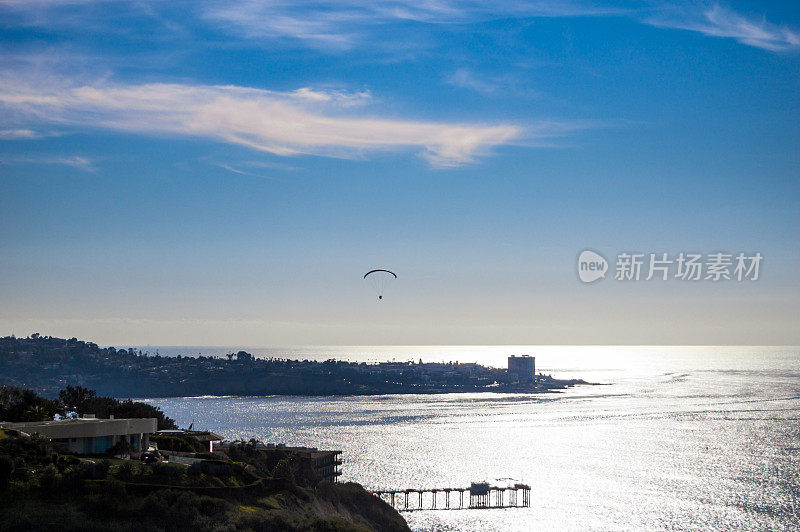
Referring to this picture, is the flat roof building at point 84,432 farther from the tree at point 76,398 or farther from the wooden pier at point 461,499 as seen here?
the tree at point 76,398

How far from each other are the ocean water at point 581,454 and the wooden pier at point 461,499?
5.71 feet

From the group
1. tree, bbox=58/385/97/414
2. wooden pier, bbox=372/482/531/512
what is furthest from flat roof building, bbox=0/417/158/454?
tree, bbox=58/385/97/414

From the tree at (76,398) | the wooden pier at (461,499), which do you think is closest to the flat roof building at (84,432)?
the wooden pier at (461,499)

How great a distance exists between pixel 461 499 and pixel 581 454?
40.4 m

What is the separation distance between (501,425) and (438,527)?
83.3 metres

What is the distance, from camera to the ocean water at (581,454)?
6700 centimetres

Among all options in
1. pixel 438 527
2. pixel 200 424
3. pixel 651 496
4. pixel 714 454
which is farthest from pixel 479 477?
pixel 200 424

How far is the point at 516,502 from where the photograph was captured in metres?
73.6

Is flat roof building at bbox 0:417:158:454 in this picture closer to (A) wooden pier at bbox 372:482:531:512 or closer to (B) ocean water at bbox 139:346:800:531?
(B) ocean water at bbox 139:346:800:531

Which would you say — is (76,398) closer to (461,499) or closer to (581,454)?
(461,499)

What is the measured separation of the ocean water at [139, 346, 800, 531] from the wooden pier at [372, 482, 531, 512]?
1.74 metres

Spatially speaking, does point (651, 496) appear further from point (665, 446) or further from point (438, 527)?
point (665, 446)

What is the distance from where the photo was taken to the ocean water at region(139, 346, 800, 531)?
6700 cm

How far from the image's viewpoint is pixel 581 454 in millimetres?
106438
